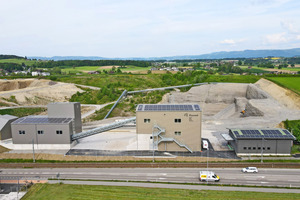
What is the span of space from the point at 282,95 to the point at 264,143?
3684 centimetres

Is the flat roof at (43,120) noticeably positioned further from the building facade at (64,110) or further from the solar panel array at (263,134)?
the solar panel array at (263,134)

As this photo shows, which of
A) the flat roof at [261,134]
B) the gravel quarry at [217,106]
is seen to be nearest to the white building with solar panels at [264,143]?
the flat roof at [261,134]

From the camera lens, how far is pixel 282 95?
7788 cm

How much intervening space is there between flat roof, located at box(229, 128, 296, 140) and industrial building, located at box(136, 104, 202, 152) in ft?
27.6

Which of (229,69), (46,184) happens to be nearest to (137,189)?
(46,184)

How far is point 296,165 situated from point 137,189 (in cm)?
2952

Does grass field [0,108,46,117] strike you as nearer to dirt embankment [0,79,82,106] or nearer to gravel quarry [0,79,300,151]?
dirt embankment [0,79,82,106]

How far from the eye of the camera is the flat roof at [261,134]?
48406 millimetres

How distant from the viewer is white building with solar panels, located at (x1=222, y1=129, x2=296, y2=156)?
48281 mm

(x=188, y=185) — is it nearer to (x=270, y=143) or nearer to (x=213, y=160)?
(x=213, y=160)

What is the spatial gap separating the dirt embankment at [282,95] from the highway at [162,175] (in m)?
36.0

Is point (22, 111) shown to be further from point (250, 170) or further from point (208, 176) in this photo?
point (250, 170)

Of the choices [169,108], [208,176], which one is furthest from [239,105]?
[208,176]

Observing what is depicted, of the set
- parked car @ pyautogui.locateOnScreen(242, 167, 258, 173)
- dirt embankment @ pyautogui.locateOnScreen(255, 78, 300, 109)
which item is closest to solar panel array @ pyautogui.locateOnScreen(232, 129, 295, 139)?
parked car @ pyautogui.locateOnScreen(242, 167, 258, 173)
